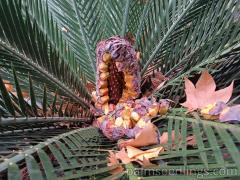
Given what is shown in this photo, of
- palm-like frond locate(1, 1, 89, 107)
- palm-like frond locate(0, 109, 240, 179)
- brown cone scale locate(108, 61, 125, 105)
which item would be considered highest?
palm-like frond locate(1, 1, 89, 107)

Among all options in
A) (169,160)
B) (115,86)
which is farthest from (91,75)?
(169,160)

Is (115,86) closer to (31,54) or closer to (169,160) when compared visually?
(31,54)

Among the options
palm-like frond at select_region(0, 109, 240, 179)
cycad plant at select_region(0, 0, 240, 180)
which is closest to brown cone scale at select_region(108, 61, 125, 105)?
cycad plant at select_region(0, 0, 240, 180)

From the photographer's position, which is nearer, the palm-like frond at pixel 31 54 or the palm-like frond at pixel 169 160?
the palm-like frond at pixel 169 160

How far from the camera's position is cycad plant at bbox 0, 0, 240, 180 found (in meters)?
0.76

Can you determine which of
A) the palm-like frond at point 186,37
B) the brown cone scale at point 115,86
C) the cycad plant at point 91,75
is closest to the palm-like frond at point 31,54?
the cycad plant at point 91,75

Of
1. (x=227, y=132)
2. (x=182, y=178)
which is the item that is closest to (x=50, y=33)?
(x=227, y=132)

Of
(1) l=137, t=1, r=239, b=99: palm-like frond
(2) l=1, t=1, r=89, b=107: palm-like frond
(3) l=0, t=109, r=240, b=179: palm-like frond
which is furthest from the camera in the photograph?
(1) l=137, t=1, r=239, b=99: palm-like frond

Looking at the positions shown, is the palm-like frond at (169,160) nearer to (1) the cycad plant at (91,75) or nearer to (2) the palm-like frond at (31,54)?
(1) the cycad plant at (91,75)

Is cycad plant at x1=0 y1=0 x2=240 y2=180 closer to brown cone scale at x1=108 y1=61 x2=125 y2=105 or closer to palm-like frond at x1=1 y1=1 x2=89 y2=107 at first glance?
palm-like frond at x1=1 y1=1 x2=89 y2=107

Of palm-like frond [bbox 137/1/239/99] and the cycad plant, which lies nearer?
the cycad plant

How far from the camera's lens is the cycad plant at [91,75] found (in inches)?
30.0

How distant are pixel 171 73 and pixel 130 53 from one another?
347 mm

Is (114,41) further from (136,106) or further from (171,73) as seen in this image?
(171,73)
